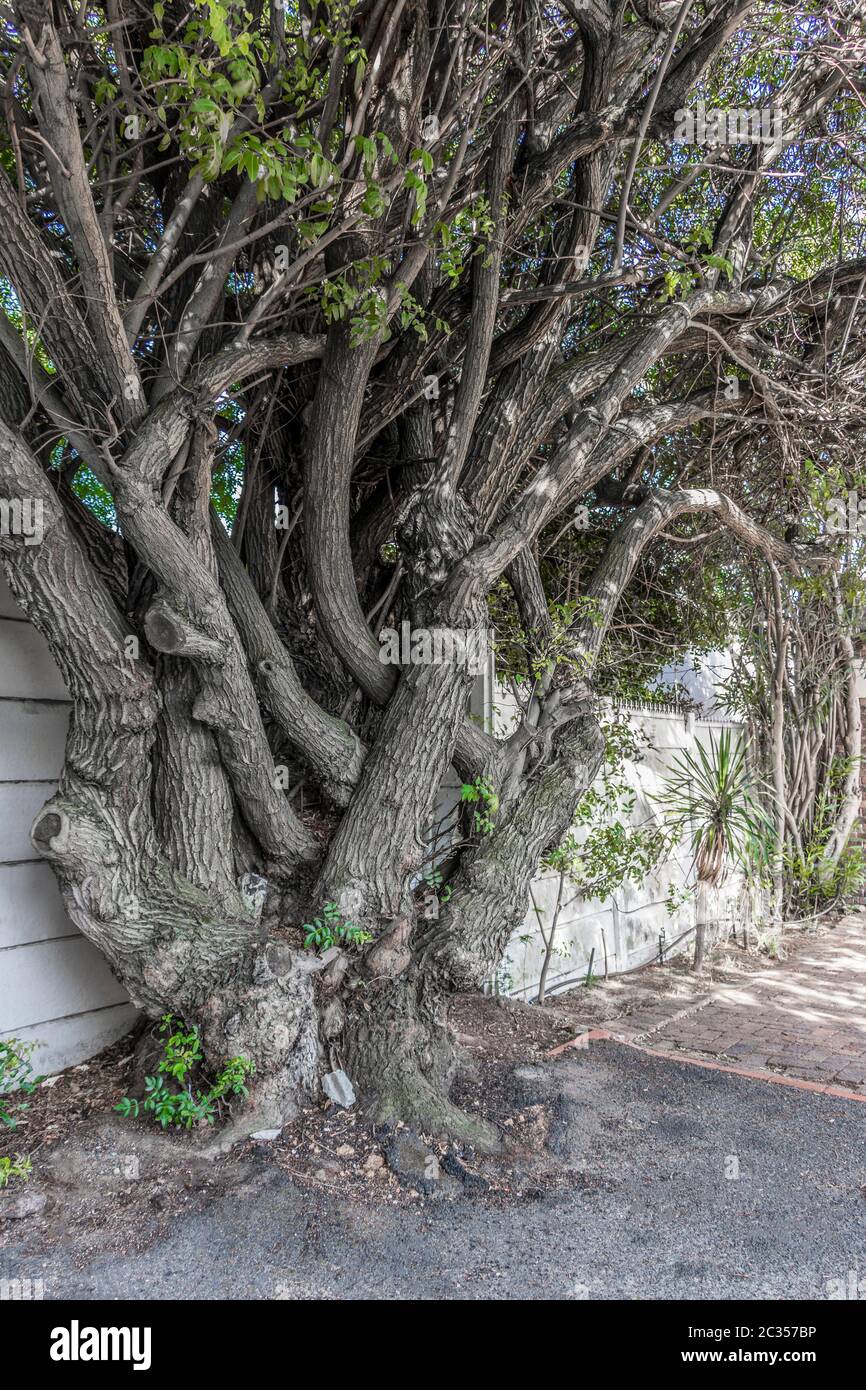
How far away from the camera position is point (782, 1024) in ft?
15.8

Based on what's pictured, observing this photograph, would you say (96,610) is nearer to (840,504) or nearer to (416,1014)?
(416,1014)

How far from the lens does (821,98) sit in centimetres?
394

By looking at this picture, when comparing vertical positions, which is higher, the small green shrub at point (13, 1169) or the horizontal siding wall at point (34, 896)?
the horizontal siding wall at point (34, 896)

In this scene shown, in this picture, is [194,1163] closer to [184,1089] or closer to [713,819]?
[184,1089]

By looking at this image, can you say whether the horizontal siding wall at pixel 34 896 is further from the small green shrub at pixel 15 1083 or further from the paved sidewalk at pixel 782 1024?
the paved sidewalk at pixel 782 1024

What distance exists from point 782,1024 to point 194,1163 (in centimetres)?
341

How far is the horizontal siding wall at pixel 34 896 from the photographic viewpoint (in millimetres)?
3264

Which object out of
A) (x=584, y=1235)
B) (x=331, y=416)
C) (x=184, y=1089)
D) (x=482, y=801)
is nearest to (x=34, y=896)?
(x=184, y=1089)

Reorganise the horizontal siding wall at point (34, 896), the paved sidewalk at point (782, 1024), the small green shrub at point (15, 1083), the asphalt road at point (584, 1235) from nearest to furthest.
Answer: the asphalt road at point (584, 1235) < the small green shrub at point (15, 1083) < the horizontal siding wall at point (34, 896) < the paved sidewalk at point (782, 1024)

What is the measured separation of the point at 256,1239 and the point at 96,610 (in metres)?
1.97

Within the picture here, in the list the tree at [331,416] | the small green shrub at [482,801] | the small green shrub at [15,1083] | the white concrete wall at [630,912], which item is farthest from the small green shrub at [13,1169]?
the white concrete wall at [630,912]

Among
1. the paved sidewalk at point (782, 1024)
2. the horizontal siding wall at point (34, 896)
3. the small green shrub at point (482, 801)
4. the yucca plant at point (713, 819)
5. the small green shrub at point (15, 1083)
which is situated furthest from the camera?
the yucca plant at point (713, 819)

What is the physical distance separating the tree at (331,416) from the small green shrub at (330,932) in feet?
0.18

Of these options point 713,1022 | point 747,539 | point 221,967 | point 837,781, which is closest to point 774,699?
point 837,781
